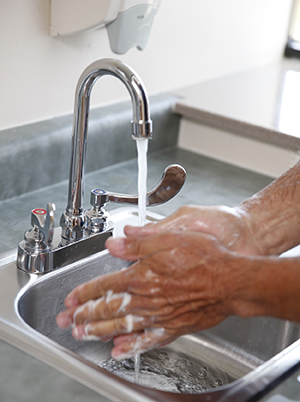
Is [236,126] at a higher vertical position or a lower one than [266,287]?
lower

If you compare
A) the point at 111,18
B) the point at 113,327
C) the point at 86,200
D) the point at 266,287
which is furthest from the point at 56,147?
the point at 266,287

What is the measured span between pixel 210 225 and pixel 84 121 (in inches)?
9.6

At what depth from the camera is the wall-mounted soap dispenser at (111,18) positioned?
43.0 inches

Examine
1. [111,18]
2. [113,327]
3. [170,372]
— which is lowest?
[170,372]

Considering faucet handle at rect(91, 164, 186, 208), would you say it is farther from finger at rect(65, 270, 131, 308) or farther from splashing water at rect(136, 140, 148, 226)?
finger at rect(65, 270, 131, 308)

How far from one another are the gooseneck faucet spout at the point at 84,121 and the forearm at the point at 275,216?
0.21 metres

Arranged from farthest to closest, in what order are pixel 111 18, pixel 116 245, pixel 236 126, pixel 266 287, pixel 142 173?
1. pixel 236 126
2. pixel 111 18
3. pixel 142 173
4. pixel 116 245
5. pixel 266 287

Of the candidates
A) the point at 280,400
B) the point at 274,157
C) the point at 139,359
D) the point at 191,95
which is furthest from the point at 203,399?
the point at 191,95

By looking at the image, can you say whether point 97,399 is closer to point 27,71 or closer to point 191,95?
point 27,71

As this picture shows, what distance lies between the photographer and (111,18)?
1108 millimetres

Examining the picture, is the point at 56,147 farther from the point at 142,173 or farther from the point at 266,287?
the point at 266,287

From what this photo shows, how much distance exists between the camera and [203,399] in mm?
625

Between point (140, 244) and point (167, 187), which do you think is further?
point (167, 187)

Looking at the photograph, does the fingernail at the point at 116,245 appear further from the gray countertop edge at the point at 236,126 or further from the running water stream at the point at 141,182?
the gray countertop edge at the point at 236,126
